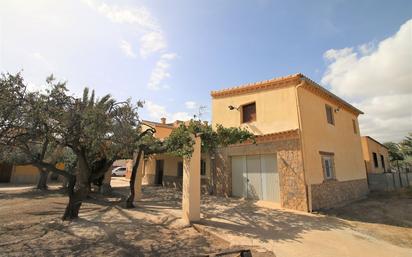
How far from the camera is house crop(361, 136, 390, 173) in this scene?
19219mm

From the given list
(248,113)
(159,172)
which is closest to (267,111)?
(248,113)

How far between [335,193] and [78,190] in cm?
1195

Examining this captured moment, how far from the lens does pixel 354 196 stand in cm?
1309

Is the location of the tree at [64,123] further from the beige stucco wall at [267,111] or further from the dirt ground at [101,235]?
the beige stucco wall at [267,111]

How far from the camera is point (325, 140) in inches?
461

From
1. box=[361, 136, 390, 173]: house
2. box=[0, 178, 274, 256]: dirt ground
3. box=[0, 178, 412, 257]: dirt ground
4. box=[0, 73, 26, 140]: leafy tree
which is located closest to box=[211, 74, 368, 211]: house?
box=[0, 178, 412, 257]: dirt ground

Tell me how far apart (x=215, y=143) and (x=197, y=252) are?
4.88 m

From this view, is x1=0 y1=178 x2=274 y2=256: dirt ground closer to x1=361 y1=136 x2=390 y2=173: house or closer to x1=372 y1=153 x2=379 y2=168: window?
x1=361 y1=136 x2=390 y2=173: house

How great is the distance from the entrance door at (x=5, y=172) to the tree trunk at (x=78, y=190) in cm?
1857

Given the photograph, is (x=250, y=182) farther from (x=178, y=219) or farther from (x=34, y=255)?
(x=34, y=255)

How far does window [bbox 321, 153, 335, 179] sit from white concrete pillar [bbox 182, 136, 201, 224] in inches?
281

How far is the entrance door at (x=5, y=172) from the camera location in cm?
2009

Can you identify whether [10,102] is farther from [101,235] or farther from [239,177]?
[239,177]

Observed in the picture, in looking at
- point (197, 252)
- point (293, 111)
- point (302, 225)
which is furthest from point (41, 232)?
point (293, 111)
